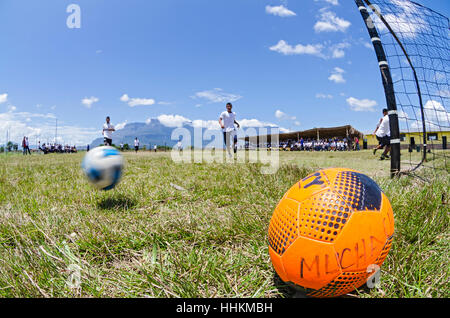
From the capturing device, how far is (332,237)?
143 centimetres

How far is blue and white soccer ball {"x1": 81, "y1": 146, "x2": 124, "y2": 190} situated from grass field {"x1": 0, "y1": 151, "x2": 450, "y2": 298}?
0.33m

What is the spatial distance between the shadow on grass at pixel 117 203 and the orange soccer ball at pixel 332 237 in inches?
94.9

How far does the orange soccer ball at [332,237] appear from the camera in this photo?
1.42 m

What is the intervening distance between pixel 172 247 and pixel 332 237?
1357mm

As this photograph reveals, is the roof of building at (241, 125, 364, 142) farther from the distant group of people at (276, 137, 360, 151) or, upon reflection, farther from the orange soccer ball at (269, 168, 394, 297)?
the orange soccer ball at (269, 168, 394, 297)

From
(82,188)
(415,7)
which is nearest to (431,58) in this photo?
(415,7)

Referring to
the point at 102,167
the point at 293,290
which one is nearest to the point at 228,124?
the point at 102,167

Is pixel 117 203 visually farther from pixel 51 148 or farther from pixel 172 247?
pixel 51 148

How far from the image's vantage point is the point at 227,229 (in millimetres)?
2412

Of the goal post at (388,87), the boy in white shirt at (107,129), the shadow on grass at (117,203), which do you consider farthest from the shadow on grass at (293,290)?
the boy in white shirt at (107,129)

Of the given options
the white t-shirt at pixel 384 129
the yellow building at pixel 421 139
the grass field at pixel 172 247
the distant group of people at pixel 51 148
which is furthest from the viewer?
the distant group of people at pixel 51 148

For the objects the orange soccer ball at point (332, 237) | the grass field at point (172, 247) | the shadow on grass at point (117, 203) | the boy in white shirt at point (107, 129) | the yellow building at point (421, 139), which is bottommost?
the grass field at point (172, 247)

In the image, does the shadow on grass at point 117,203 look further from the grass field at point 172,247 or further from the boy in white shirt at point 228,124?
the boy in white shirt at point 228,124

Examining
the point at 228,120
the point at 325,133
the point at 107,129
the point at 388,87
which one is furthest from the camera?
the point at 325,133
